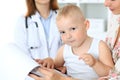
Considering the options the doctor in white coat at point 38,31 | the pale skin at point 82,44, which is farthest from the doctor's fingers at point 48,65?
the doctor in white coat at point 38,31

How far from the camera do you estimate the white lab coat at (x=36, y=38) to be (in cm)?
159

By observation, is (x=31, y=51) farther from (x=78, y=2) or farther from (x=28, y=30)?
(x=78, y=2)

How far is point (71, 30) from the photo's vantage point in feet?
3.58

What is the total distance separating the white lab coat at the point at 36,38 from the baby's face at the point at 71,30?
0.50 meters

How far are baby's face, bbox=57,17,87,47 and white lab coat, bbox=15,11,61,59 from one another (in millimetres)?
496

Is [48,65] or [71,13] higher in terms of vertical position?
[71,13]

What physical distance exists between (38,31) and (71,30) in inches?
22.7

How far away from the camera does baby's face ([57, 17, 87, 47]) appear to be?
108 cm

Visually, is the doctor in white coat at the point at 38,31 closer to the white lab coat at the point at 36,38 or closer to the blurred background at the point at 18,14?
the white lab coat at the point at 36,38

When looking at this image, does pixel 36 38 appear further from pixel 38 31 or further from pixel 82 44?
pixel 82 44

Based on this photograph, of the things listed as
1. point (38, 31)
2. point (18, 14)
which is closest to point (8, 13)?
point (18, 14)

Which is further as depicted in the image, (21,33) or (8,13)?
(8,13)

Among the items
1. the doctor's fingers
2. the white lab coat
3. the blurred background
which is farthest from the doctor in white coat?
the blurred background

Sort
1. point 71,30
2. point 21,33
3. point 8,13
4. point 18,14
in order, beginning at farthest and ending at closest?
point 8,13
point 18,14
point 21,33
point 71,30
